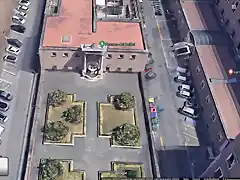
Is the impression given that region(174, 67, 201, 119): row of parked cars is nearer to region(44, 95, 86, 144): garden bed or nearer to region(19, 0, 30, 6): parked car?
region(44, 95, 86, 144): garden bed

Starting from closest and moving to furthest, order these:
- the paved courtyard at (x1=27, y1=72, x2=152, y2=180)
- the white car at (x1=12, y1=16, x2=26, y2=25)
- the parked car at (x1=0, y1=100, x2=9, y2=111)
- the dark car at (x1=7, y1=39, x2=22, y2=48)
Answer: the paved courtyard at (x1=27, y1=72, x2=152, y2=180), the parked car at (x1=0, y1=100, x2=9, y2=111), the dark car at (x1=7, y1=39, x2=22, y2=48), the white car at (x1=12, y1=16, x2=26, y2=25)

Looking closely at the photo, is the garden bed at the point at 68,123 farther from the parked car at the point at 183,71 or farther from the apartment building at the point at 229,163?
the parked car at the point at 183,71

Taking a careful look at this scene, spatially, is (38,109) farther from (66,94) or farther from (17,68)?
(17,68)

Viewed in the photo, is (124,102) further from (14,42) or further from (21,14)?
(21,14)

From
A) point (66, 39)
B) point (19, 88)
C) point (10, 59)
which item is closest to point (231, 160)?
point (66, 39)

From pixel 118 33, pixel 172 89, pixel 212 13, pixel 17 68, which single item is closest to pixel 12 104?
pixel 17 68

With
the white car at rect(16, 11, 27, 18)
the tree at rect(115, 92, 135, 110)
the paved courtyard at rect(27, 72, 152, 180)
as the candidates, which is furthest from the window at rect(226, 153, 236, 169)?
the white car at rect(16, 11, 27, 18)
